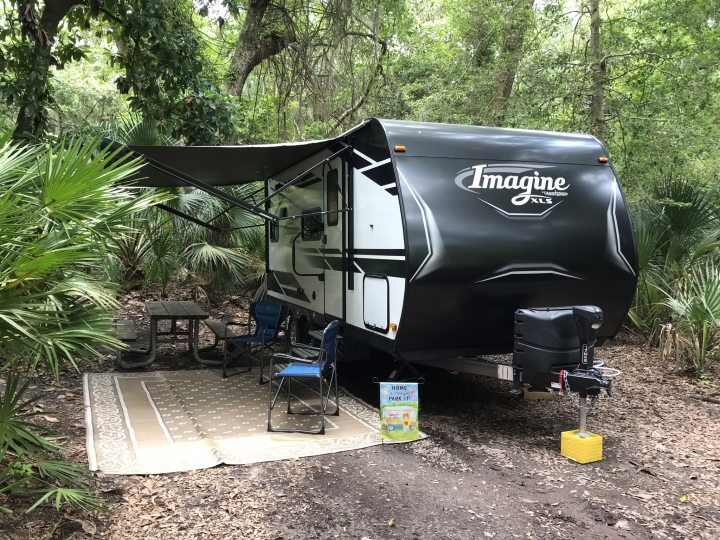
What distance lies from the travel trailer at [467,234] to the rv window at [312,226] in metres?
0.84

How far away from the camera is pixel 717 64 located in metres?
9.45

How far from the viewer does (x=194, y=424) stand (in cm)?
503

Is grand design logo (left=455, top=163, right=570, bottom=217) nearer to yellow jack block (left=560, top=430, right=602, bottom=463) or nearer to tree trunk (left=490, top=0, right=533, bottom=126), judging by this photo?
yellow jack block (left=560, top=430, right=602, bottom=463)

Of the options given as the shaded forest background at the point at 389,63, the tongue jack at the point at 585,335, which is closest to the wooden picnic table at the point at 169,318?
the shaded forest background at the point at 389,63

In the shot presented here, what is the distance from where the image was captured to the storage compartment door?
16.4 feet

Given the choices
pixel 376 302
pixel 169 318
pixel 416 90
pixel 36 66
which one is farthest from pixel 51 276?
pixel 416 90

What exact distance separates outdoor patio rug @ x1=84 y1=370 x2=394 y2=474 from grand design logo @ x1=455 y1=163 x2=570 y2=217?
2170mm

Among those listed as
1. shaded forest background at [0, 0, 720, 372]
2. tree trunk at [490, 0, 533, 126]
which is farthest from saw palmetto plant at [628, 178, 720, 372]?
tree trunk at [490, 0, 533, 126]

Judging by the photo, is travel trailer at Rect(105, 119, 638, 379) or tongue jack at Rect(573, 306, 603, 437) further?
travel trailer at Rect(105, 119, 638, 379)

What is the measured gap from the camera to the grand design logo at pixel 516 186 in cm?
497

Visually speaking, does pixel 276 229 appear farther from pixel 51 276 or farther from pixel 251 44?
pixel 51 276

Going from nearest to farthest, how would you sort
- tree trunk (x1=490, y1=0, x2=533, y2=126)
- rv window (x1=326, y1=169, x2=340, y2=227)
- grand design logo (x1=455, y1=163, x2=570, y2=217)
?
1. grand design logo (x1=455, y1=163, x2=570, y2=217)
2. rv window (x1=326, y1=169, x2=340, y2=227)
3. tree trunk (x1=490, y1=0, x2=533, y2=126)

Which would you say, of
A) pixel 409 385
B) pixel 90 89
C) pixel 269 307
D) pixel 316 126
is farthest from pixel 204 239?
pixel 90 89

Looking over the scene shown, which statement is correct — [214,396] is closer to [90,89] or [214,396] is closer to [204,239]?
[204,239]
